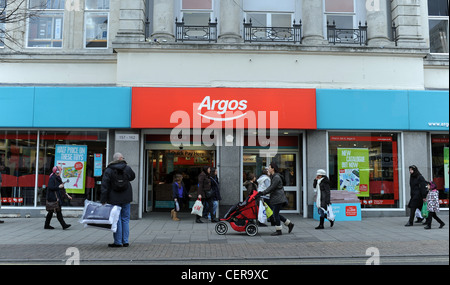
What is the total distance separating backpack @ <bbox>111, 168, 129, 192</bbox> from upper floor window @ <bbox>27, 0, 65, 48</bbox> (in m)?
8.36

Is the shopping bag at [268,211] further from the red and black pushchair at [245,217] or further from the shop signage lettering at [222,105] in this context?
the shop signage lettering at [222,105]

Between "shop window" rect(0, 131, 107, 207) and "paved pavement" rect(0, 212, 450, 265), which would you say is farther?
"shop window" rect(0, 131, 107, 207)

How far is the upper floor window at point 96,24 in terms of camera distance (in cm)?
1429

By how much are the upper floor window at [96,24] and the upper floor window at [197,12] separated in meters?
2.93

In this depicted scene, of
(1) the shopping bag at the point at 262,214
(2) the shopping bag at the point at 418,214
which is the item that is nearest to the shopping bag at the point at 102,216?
(1) the shopping bag at the point at 262,214

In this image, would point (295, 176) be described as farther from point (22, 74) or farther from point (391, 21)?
point (22, 74)

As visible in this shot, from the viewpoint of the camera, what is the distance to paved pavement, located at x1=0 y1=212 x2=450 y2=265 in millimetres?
7219

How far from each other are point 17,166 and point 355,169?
11.9 metres

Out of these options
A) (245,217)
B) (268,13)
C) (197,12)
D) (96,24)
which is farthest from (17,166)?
(268,13)

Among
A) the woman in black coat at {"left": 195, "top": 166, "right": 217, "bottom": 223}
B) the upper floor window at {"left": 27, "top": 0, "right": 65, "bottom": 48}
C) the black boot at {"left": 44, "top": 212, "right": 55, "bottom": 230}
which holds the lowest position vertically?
the black boot at {"left": 44, "top": 212, "right": 55, "bottom": 230}

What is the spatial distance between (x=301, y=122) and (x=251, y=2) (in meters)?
5.14

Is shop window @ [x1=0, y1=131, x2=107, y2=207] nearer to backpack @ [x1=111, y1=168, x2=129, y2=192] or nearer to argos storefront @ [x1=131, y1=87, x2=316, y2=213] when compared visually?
argos storefront @ [x1=131, y1=87, x2=316, y2=213]

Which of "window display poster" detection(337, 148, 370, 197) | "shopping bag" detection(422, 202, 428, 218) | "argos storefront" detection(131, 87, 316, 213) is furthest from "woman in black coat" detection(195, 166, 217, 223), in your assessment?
"shopping bag" detection(422, 202, 428, 218)

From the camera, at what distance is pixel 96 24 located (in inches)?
568
